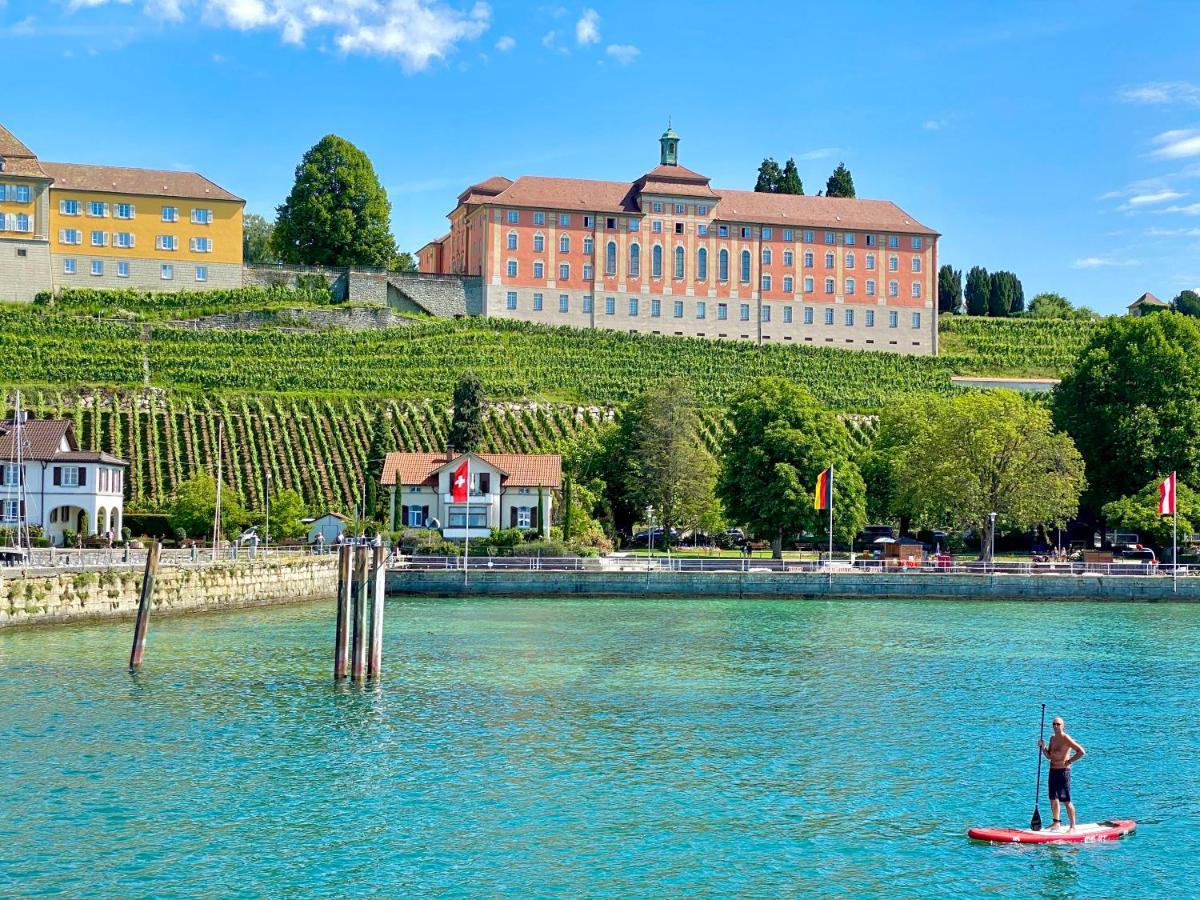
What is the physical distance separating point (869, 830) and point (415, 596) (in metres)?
40.3

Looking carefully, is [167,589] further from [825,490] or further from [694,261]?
[694,261]

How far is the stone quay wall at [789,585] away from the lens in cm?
6262

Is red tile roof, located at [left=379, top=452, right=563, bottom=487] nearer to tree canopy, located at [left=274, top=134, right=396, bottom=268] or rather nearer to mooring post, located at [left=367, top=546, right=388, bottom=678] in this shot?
mooring post, located at [left=367, top=546, right=388, bottom=678]

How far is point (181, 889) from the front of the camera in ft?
66.1

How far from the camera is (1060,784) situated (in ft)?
76.6

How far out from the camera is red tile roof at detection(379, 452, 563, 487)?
75062 millimetres

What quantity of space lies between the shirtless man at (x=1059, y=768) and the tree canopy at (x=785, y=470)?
48.0 metres

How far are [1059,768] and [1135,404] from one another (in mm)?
62286

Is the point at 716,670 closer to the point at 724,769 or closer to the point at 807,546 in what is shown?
the point at 724,769

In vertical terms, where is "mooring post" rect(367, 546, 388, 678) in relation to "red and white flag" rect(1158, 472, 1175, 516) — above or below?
below

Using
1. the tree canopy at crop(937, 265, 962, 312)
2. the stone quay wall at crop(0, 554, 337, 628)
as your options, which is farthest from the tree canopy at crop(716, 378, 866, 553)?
the tree canopy at crop(937, 265, 962, 312)

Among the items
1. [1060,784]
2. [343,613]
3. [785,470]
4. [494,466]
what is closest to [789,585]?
[785,470]

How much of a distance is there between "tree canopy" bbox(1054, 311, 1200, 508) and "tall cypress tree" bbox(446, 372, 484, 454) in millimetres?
34536

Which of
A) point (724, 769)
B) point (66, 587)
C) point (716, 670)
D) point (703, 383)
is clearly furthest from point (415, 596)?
point (703, 383)
